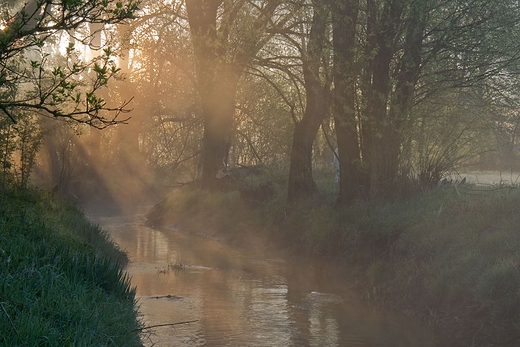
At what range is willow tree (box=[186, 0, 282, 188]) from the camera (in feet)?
75.4

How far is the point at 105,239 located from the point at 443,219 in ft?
27.7

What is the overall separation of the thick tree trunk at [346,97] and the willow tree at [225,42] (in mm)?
3051

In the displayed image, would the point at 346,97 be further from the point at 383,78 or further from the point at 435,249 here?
the point at 435,249

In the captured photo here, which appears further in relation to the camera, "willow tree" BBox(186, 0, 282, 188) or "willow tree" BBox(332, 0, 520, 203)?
"willow tree" BBox(186, 0, 282, 188)

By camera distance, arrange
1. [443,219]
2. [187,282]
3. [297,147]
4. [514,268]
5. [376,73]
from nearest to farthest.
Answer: [514,268] → [443,219] → [187,282] → [376,73] → [297,147]

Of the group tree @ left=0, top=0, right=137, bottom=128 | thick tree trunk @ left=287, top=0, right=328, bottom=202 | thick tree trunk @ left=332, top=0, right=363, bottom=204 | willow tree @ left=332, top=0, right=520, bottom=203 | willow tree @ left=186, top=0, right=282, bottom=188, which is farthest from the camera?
willow tree @ left=186, top=0, right=282, bottom=188

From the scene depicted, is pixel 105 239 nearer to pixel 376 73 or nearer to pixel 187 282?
pixel 187 282

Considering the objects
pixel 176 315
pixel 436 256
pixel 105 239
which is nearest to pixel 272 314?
pixel 176 315

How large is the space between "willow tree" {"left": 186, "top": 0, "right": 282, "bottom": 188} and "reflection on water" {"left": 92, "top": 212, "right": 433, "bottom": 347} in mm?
5431

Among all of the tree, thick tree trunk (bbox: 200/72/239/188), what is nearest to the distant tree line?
thick tree trunk (bbox: 200/72/239/188)

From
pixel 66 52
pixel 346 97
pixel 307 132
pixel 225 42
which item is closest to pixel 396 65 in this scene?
pixel 346 97

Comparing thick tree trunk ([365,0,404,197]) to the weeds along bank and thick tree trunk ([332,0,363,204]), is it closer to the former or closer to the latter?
thick tree trunk ([332,0,363,204])

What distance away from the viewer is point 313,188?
78.4 feet

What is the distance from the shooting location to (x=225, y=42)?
919 inches
